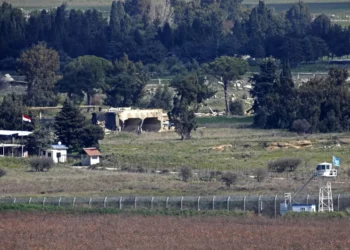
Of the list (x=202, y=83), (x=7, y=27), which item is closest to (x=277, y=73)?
(x=202, y=83)

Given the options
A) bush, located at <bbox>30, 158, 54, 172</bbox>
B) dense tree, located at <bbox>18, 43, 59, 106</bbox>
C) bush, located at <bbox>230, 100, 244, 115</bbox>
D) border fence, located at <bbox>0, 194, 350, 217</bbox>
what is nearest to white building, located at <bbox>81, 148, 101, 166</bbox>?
bush, located at <bbox>30, 158, 54, 172</bbox>

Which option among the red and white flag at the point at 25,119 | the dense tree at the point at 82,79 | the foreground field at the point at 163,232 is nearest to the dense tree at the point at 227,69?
Result: the dense tree at the point at 82,79

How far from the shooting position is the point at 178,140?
75562 millimetres

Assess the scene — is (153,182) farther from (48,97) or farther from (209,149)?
(48,97)

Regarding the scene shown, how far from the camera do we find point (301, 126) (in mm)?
76562

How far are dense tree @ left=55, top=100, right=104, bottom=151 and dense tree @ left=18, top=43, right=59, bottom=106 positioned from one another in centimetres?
1870

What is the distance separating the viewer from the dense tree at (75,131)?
2736 inches

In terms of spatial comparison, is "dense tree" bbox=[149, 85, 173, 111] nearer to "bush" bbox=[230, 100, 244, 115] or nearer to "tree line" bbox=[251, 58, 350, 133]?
"bush" bbox=[230, 100, 244, 115]

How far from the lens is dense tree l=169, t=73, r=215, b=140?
249ft

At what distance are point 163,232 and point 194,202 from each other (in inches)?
200

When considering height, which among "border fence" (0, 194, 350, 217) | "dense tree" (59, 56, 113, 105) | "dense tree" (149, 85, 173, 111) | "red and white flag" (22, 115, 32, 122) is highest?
"dense tree" (59, 56, 113, 105)

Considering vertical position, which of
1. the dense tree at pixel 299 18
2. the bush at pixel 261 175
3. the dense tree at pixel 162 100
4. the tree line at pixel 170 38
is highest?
the dense tree at pixel 299 18

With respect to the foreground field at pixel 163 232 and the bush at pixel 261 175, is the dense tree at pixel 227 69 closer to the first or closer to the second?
the bush at pixel 261 175

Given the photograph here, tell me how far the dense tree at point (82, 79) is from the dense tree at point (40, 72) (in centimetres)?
115
